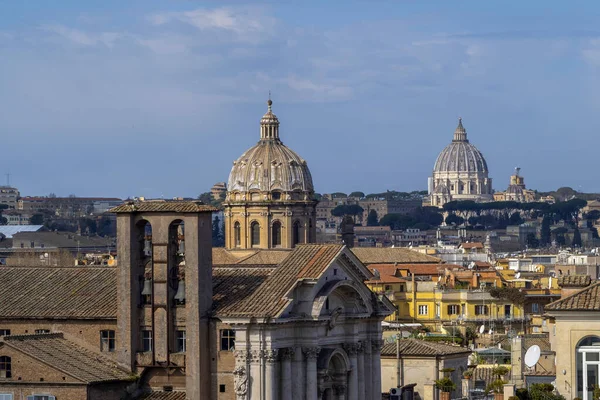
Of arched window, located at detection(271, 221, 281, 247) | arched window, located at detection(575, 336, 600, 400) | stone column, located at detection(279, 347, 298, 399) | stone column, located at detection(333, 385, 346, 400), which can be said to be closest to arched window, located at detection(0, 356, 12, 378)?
stone column, located at detection(279, 347, 298, 399)

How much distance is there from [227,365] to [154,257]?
2839 millimetres

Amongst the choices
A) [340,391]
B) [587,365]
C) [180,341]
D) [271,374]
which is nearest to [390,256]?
[340,391]

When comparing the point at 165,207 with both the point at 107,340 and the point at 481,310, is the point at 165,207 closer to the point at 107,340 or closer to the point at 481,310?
the point at 107,340

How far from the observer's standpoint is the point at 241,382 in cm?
4584

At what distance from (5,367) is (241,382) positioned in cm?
473

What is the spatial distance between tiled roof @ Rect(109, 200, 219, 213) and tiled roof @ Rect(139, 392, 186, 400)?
3770mm

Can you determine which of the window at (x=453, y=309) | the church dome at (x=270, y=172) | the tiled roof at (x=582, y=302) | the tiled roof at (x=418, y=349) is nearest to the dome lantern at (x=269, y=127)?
the church dome at (x=270, y=172)

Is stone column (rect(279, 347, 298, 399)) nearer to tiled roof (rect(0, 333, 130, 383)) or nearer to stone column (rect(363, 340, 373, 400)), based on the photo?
tiled roof (rect(0, 333, 130, 383))

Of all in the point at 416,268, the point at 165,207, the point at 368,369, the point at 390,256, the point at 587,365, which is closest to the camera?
the point at 587,365

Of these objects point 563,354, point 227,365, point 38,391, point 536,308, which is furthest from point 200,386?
point 536,308

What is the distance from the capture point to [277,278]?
47.5 m

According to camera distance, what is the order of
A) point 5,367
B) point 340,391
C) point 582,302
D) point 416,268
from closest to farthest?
point 582,302
point 5,367
point 340,391
point 416,268

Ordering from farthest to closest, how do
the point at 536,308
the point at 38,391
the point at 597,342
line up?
the point at 536,308, the point at 38,391, the point at 597,342

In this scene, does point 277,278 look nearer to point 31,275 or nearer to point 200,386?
point 200,386
